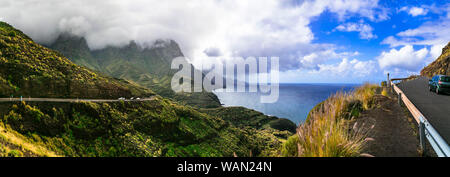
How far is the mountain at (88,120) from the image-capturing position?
56497 millimetres

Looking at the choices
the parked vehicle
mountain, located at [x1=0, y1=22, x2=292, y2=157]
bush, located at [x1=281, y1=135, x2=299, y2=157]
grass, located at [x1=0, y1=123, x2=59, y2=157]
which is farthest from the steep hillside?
the parked vehicle

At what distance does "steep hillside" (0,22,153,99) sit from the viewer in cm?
7319

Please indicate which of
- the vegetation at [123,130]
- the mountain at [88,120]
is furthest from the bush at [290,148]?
the vegetation at [123,130]

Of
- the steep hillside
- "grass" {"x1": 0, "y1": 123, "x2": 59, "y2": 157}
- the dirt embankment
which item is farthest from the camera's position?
the steep hillside

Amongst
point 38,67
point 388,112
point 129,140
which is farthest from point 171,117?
point 388,112

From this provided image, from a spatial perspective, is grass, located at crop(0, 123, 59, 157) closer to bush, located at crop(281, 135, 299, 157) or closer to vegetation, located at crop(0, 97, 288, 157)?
vegetation, located at crop(0, 97, 288, 157)

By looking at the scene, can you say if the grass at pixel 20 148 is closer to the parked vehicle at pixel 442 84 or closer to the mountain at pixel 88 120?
the mountain at pixel 88 120

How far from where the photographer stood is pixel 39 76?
261ft

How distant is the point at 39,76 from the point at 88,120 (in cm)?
3538
